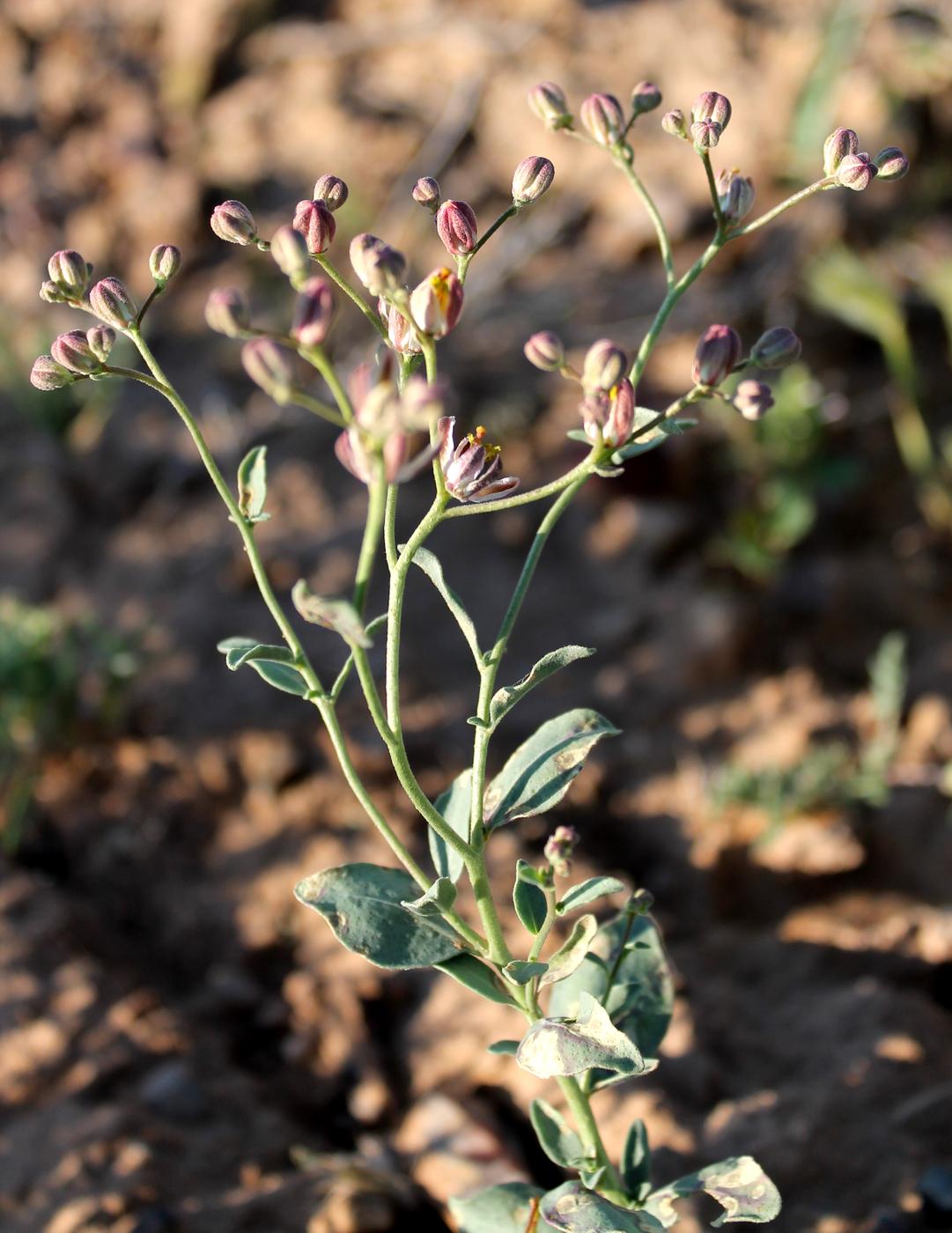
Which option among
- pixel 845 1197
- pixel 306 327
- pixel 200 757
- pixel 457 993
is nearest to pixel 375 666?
pixel 200 757

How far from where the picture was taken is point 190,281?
14.0 feet

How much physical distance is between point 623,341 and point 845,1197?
2.70 m

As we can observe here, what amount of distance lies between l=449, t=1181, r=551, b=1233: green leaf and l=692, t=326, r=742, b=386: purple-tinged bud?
1.15 m

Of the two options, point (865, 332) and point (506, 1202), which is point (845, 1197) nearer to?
point (506, 1202)

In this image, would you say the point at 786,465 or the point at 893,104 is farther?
the point at 893,104

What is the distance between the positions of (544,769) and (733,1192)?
0.60 meters

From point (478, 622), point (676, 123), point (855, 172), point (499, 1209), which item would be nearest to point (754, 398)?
point (855, 172)

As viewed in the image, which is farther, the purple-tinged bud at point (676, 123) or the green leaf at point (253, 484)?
the purple-tinged bud at point (676, 123)

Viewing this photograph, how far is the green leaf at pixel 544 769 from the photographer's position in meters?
1.51

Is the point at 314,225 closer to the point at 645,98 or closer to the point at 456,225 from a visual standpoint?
the point at 456,225

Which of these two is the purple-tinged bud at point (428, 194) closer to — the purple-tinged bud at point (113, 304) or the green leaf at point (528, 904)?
the purple-tinged bud at point (113, 304)

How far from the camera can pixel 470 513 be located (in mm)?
1494

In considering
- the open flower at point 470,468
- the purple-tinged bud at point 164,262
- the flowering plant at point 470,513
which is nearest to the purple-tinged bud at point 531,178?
the flowering plant at point 470,513

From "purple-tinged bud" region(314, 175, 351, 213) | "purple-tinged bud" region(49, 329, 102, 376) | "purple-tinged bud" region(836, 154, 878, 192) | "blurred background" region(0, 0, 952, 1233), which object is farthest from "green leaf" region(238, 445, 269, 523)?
"blurred background" region(0, 0, 952, 1233)
